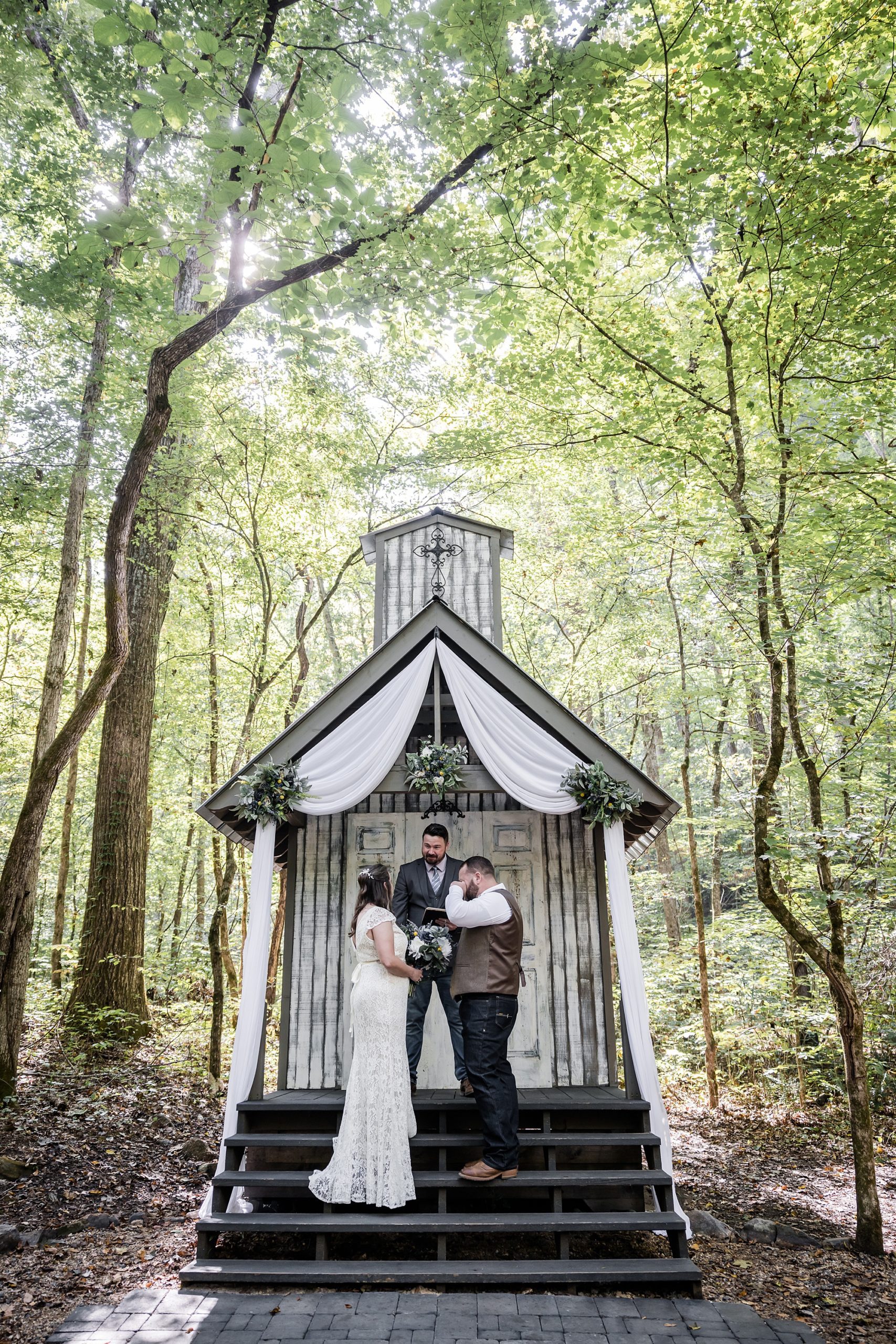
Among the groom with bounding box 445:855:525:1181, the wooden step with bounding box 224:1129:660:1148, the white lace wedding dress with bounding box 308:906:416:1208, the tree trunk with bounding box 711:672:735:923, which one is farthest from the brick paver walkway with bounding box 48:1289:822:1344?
the tree trunk with bounding box 711:672:735:923

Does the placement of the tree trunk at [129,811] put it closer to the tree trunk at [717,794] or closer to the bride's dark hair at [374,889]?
the bride's dark hair at [374,889]

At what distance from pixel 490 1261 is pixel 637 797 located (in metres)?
2.87

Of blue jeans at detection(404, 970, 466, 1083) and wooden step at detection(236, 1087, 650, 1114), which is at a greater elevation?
blue jeans at detection(404, 970, 466, 1083)

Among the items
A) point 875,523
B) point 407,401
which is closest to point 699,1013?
point 875,523

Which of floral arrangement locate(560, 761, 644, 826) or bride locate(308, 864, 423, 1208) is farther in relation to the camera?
floral arrangement locate(560, 761, 644, 826)

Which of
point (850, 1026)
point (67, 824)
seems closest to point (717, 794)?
point (850, 1026)

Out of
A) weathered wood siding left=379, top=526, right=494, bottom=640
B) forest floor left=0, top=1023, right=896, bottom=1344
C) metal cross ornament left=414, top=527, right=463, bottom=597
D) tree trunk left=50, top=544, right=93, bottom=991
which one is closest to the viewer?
forest floor left=0, top=1023, right=896, bottom=1344

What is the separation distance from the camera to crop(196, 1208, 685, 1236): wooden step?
14.1 feet

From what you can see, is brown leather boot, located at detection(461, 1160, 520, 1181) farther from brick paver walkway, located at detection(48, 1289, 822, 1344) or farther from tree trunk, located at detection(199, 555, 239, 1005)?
tree trunk, located at detection(199, 555, 239, 1005)

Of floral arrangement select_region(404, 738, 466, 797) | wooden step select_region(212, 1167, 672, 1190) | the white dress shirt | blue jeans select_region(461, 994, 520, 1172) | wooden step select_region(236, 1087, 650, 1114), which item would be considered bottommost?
wooden step select_region(212, 1167, 672, 1190)

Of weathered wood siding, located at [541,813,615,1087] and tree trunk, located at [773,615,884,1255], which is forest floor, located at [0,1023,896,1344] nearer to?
tree trunk, located at [773,615,884,1255]

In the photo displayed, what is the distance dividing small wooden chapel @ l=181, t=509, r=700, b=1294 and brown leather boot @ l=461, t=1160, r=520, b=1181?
8cm

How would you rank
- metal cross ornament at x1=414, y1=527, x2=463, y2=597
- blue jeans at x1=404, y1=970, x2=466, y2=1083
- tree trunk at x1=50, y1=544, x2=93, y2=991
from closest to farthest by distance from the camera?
blue jeans at x1=404, y1=970, x2=466, y2=1083 → metal cross ornament at x1=414, y1=527, x2=463, y2=597 → tree trunk at x1=50, y1=544, x2=93, y2=991

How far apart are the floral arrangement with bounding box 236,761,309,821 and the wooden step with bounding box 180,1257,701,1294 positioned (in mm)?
2547
